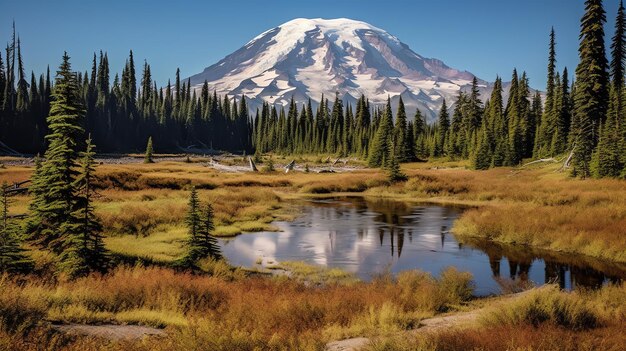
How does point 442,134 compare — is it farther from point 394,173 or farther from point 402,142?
point 394,173

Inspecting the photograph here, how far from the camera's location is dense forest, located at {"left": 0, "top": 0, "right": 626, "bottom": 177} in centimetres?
4809

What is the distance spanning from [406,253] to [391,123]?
228ft

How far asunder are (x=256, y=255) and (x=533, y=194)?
25934 mm

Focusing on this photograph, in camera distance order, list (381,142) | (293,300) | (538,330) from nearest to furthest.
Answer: (538,330) < (293,300) < (381,142)

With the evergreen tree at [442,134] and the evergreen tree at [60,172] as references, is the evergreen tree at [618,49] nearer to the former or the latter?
the evergreen tree at [442,134]

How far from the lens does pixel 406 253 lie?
927 inches

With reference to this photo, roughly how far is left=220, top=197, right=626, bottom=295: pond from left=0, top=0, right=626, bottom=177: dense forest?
11807 mm

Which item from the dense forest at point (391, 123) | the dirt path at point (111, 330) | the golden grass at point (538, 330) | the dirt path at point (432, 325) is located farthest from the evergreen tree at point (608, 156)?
the dirt path at point (111, 330)

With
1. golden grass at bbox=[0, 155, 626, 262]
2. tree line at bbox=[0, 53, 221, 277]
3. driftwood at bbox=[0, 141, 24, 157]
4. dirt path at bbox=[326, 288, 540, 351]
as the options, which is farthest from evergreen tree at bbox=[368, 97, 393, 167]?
dirt path at bbox=[326, 288, 540, 351]

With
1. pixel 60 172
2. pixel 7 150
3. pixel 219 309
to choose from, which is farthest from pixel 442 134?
pixel 219 309

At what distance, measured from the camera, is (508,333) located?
340 inches

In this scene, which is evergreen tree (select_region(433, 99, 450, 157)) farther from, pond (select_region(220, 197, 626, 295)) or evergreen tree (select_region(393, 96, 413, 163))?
pond (select_region(220, 197, 626, 295))

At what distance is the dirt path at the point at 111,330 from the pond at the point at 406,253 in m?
10.8

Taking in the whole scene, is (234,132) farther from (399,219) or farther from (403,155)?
(399,219)
